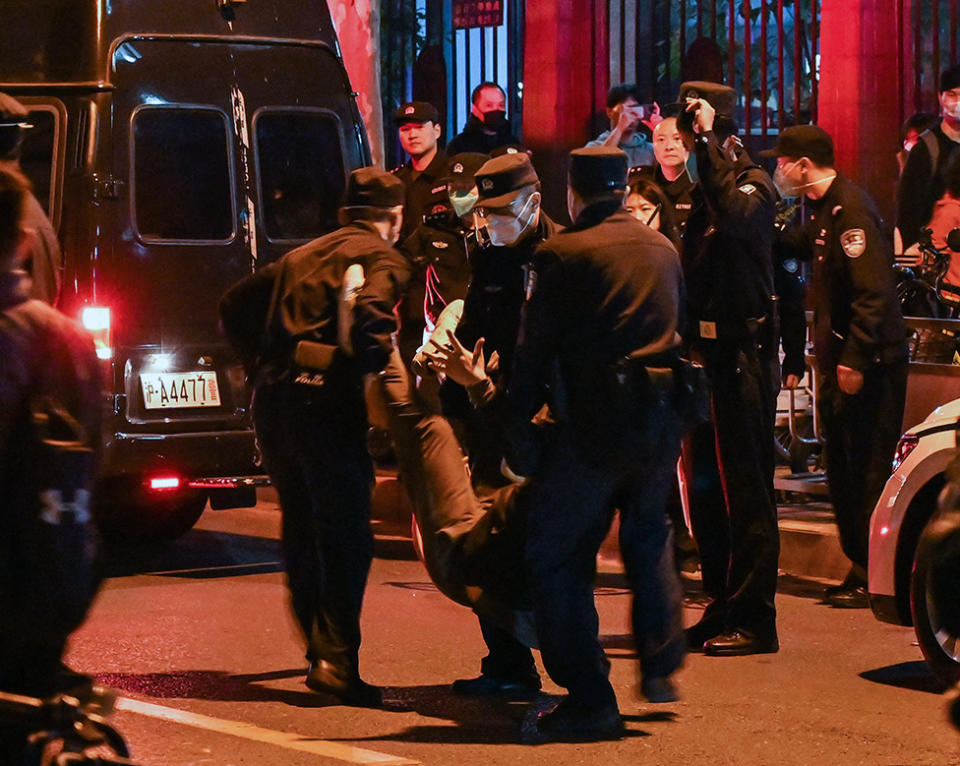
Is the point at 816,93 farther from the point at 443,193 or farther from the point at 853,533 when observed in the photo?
the point at 853,533

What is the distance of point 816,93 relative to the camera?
47.6ft

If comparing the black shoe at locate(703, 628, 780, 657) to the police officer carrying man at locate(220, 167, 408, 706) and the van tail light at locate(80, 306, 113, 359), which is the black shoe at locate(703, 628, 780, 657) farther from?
the van tail light at locate(80, 306, 113, 359)

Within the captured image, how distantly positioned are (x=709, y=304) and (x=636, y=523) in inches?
61.9

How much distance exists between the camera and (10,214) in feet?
15.4

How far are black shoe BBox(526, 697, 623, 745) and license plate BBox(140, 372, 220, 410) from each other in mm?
3820

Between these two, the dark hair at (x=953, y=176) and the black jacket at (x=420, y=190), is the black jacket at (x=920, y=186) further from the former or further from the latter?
the black jacket at (x=420, y=190)

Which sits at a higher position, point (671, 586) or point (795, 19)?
point (795, 19)

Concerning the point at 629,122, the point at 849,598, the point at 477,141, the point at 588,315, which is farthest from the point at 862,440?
the point at 477,141

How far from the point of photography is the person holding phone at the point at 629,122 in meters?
12.7

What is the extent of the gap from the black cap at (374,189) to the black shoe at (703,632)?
217cm

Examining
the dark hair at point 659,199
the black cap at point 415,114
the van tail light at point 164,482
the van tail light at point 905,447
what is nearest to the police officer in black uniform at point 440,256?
the black cap at point 415,114

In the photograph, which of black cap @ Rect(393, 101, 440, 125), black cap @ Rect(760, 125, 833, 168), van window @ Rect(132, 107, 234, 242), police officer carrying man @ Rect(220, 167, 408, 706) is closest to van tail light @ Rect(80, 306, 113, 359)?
van window @ Rect(132, 107, 234, 242)

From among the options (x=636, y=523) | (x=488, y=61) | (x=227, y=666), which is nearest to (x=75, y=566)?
(x=636, y=523)

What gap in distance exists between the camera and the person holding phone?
12742 millimetres
